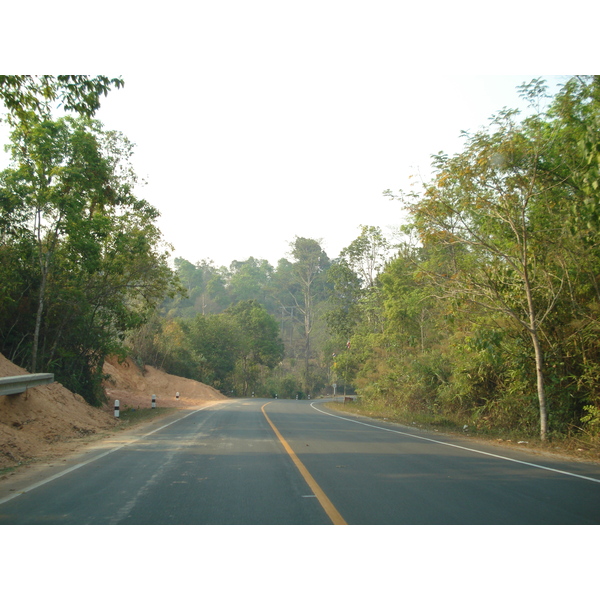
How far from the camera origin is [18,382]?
12.3m

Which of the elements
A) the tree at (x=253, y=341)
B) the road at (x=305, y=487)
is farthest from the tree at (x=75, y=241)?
the tree at (x=253, y=341)

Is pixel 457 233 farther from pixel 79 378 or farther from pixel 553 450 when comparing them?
pixel 79 378

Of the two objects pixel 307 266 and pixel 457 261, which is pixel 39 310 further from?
pixel 307 266

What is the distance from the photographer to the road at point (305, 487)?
5.68 meters

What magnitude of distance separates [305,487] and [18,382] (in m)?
8.56

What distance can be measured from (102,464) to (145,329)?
3633 cm

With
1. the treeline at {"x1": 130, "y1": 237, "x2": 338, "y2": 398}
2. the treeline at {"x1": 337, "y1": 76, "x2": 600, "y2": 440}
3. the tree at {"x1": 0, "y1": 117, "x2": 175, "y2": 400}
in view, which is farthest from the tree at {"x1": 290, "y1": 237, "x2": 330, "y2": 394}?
the treeline at {"x1": 337, "y1": 76, "x2": 600, "y2": 440}

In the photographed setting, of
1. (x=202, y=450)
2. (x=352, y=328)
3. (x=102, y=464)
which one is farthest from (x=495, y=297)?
(x=352, y=328)

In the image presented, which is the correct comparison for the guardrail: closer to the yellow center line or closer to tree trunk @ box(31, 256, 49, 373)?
tree trunk @ box(31, 256, 49, 373)

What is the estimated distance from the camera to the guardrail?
11.5 m

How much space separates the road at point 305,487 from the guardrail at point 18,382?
2.57 m

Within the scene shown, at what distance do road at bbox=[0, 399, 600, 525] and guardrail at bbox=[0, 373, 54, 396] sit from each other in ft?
8.44

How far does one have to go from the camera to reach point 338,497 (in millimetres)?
6500

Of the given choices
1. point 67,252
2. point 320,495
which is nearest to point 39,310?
point 67,252
